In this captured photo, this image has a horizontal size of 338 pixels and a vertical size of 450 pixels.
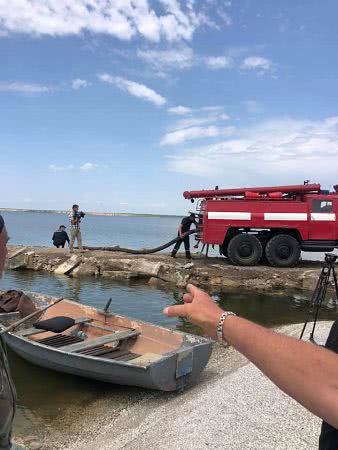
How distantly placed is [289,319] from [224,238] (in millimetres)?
5323

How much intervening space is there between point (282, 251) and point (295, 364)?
16115mm

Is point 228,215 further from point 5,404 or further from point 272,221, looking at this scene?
point 5,404

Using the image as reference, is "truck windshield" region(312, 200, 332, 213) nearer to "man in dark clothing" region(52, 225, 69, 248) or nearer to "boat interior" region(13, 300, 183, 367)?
"boat interior" region(13, 300, 183, 367)

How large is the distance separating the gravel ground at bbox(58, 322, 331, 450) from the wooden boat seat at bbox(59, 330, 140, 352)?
1017mm

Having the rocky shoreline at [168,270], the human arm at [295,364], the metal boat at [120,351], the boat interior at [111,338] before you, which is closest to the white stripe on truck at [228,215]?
the rocky shoreline at [168,270]

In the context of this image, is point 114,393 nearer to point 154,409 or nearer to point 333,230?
point 154,409

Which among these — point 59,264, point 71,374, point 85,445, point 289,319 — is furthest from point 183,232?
point 85,445

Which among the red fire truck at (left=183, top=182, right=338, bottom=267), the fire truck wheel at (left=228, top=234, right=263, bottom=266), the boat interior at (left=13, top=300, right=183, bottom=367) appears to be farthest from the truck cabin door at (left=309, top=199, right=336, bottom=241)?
the boat interior at (left=13, top=300, right=183, bottom=367)

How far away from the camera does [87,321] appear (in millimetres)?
8438

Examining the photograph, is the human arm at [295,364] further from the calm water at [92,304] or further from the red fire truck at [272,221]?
the red fire truck at [272,221]

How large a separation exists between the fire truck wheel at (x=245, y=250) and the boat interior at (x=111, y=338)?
8.90m

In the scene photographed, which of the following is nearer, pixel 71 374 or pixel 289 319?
pixel 71 374

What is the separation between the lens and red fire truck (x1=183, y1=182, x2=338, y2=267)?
16.3 metres

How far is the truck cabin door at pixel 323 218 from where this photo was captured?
640 inches
